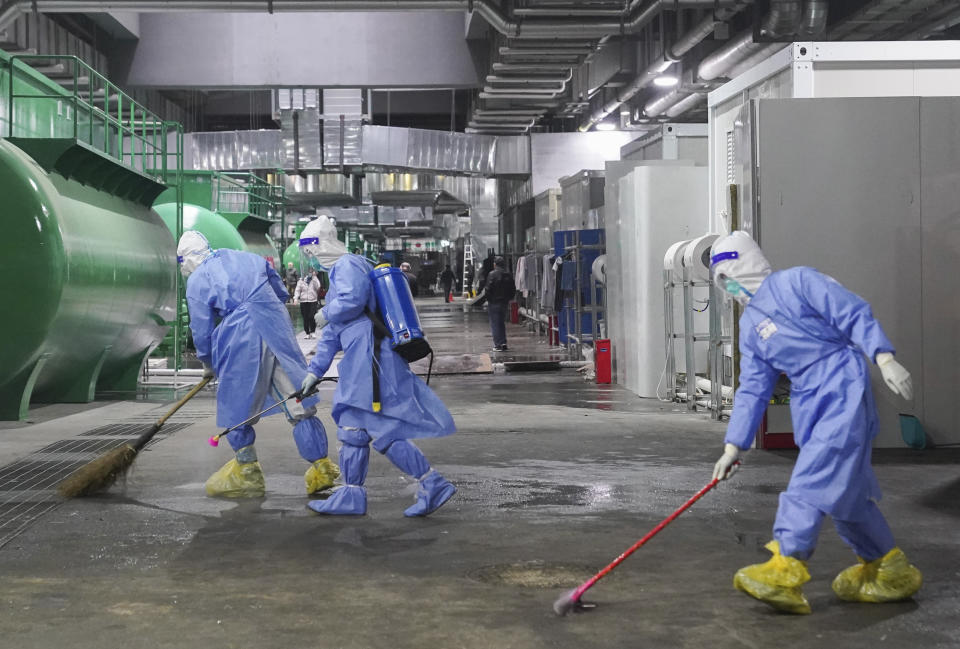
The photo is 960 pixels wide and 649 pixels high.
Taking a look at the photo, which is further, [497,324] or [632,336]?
[497,324]

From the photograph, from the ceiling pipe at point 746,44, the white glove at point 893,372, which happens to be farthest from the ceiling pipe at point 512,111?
the white glove at point 893,372

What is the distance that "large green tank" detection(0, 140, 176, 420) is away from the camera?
10.5 meters

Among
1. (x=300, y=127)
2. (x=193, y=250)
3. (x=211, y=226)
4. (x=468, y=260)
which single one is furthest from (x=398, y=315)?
(x=468, y=260)

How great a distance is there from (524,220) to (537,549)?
26.9 m

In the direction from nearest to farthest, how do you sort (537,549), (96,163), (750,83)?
1. (537,549)
2. (750,83)
3. (96,163)

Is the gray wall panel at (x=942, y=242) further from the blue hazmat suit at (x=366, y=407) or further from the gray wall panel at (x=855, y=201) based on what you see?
the blue hazmat suit at (x=366, y=407)

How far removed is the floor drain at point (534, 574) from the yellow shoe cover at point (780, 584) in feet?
2.98

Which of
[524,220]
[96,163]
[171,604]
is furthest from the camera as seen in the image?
[524,220]

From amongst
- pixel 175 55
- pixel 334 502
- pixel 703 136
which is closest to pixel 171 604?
pixel 334 502

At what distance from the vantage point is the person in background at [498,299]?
20.4 m

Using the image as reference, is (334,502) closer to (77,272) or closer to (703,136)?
(77,272)

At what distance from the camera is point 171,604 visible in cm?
A: 489

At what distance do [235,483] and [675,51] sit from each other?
465 inches

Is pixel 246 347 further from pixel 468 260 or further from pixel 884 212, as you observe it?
pixel 468 260
